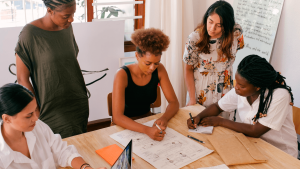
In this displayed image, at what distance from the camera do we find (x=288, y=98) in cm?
145

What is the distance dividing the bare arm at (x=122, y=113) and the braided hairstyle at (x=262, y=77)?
598 millimetres

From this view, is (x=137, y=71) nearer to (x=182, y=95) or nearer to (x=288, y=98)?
(x=288, y=98)

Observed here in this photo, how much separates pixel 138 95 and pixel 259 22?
1554mm

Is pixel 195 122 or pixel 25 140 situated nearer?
pixel 25 140

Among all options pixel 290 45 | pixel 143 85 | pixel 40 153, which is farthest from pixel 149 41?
pixel 290 45

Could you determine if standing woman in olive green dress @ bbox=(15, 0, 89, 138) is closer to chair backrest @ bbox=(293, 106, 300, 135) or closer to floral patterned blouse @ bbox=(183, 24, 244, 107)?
floral patterned blouse @ bbox=(183, 24, 244, 107)

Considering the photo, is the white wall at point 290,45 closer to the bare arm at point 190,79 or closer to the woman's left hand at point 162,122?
the bare arm at point 190,79

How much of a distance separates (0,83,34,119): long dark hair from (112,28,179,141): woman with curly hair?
0.68 metres

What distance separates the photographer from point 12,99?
96cm

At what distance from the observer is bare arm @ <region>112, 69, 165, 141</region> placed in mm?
1438

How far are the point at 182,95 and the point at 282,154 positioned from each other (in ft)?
6.31

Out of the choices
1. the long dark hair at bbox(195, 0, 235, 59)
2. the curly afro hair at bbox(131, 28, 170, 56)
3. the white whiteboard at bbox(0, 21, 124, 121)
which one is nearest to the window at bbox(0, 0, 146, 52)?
the white whiteboard at bbox(0, 21, 124, 121)

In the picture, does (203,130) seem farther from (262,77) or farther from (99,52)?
(99,52)

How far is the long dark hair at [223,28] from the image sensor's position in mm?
1867
